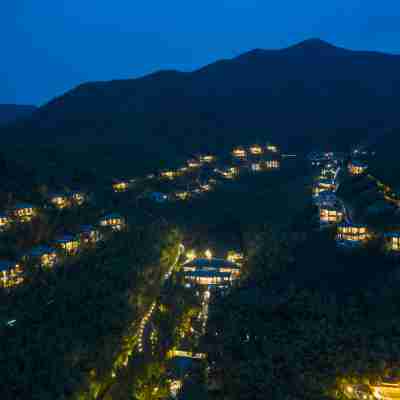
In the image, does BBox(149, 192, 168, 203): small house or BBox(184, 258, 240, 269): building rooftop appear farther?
BBox(149, 192, 168, 203): small house

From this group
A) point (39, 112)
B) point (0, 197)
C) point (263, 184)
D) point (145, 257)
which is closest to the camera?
point (145, 257)

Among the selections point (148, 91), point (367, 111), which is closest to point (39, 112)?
point (148, 91)

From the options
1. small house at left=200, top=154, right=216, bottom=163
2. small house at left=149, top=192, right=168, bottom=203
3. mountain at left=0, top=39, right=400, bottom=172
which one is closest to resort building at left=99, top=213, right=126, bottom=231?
small house at left=149, top=192, right=168, bottom=203

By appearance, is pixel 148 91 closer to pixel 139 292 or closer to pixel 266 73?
pixel 266 73

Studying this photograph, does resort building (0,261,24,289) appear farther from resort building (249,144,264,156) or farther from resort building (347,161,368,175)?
resort building (249,144,264,156)

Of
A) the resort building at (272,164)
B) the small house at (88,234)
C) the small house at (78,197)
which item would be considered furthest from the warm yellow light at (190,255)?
the resort building at (272,164)

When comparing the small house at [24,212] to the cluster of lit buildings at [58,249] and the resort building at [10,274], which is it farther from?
the resort building at [10,274]

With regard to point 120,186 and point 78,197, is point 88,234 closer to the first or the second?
point 78,197
